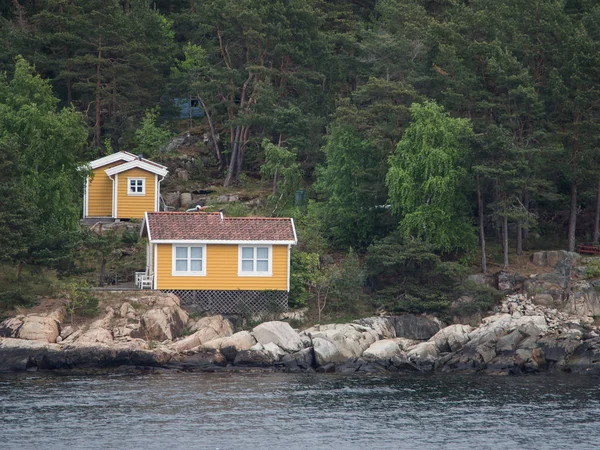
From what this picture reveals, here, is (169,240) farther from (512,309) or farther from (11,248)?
(512,309)

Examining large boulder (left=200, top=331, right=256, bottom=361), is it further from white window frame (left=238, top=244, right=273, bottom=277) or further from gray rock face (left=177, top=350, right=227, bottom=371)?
white window frame (left=238, top=244, right=273, bottom=277)

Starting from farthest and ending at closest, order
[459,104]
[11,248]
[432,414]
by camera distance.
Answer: [459,104], [11,248], [432,414]

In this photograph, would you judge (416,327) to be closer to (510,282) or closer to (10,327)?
(510,282)

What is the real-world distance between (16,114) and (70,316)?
31.2 ft

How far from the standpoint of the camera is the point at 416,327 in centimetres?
4616

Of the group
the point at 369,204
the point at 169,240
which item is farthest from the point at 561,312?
the point at 169,240

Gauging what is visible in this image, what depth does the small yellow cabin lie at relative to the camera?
46.2 meters

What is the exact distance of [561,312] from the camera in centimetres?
4653

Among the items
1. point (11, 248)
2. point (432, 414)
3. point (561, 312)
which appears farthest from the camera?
point (561, 312)

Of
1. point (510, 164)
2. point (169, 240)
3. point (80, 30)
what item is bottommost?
point (169, 240)

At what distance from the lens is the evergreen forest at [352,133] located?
1873 inches

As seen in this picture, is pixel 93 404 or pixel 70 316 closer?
pixel 93 404

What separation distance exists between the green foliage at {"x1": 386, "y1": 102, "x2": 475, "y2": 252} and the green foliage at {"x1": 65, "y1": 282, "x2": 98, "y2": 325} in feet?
42.8

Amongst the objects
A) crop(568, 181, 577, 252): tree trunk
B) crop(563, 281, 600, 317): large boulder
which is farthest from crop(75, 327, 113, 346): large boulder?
crop(568, 181, 577, 252): tree trunk
